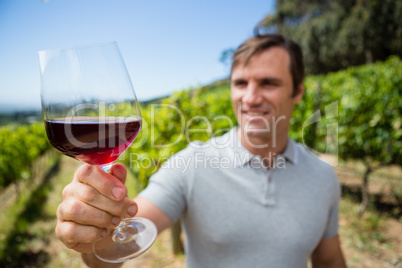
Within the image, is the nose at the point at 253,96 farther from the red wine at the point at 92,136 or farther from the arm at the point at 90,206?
the arm at the point at 90,206

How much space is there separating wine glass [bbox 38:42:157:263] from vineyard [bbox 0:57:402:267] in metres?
2.45

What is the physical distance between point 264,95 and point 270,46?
0.42 metres

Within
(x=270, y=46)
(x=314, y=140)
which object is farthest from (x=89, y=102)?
(x=314, y=140)

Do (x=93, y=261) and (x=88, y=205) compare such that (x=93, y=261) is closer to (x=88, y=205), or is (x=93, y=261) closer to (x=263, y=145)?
(x=88, y=205)

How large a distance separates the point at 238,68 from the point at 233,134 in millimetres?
547

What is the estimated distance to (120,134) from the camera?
0.93m

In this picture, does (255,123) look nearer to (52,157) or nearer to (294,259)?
(294,259)

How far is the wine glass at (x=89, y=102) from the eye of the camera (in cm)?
86

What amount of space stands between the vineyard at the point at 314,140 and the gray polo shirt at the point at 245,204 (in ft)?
5.48

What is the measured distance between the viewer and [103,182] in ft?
2.89

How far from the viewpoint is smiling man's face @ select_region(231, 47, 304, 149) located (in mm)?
1977

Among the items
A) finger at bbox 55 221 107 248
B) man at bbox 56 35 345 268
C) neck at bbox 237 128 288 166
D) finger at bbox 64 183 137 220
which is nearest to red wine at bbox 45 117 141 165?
finger at bbox 64 183 137 220

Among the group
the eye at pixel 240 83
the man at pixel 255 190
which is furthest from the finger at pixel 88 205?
the eye at pixel 240 83

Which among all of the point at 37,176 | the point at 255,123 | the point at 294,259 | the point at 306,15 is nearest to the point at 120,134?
the point at 255,123
